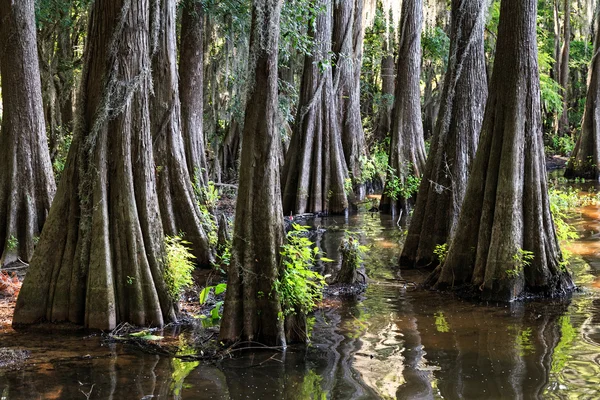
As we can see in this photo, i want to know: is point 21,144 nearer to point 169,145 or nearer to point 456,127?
point 169,145

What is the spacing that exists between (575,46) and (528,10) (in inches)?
1239

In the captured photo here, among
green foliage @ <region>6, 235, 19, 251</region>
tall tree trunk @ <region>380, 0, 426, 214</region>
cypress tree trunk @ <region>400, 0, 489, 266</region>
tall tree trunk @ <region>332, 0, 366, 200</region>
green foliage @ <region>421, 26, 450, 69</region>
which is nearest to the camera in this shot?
green foliage @ <region>6, 235, 19, 251</region>

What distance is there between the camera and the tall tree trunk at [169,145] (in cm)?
983

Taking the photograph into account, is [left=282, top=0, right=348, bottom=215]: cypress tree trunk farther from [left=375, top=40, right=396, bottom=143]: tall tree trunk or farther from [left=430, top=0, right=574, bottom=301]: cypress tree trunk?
[left=375, top=40, right=396, bottom=143]: tall tree trunk

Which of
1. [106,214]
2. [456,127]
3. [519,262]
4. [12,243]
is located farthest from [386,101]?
[106,214]

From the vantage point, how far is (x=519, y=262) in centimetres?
834

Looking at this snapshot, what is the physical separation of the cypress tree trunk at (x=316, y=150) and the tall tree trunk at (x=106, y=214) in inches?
342

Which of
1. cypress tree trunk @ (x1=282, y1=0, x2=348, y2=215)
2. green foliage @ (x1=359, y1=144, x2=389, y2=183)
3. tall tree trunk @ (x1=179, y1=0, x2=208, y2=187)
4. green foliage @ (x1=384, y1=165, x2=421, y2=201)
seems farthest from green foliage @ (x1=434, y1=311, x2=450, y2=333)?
green foliage @ (x1=359, y1=144, x2=389, y2=183)

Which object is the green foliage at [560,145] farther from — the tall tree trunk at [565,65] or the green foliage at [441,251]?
the green foliage at [441,251]

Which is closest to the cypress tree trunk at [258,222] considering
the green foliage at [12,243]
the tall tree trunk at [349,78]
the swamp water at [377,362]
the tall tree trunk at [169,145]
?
the swamp water at [377,362]

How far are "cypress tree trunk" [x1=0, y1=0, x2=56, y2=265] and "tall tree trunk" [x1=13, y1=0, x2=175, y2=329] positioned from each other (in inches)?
99.6

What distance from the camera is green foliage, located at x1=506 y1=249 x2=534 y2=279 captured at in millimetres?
8312

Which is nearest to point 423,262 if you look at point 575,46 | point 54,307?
point 54,307

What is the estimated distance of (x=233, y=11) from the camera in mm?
13578
